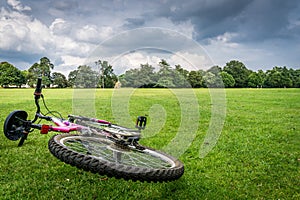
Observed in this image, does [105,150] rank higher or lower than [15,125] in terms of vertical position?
lower

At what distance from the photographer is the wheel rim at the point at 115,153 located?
11.0ft

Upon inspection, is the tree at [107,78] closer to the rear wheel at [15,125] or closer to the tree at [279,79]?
the rear wheel at [15,125]

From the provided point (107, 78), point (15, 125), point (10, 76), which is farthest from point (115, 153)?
point (10, 76)

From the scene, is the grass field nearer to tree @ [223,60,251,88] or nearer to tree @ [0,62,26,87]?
tree @ [223,60,251,88]

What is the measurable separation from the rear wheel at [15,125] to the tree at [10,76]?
62.2 metres

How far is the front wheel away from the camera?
2.58m

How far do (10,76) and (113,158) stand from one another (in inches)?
2598

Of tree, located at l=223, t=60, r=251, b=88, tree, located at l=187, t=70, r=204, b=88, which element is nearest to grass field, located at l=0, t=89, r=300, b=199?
tree, located at l=187, t=70, r=204, b=88

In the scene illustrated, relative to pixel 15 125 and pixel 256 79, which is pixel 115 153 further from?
pixel 256 79

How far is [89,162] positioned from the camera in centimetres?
263

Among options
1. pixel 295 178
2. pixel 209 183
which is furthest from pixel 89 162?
pixel 295 178

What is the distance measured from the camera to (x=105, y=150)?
3.52 meters

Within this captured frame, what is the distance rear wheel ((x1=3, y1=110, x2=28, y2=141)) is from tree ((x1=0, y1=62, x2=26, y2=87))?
204ft

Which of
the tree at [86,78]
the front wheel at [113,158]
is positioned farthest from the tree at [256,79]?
the front wheel at [113,158]
